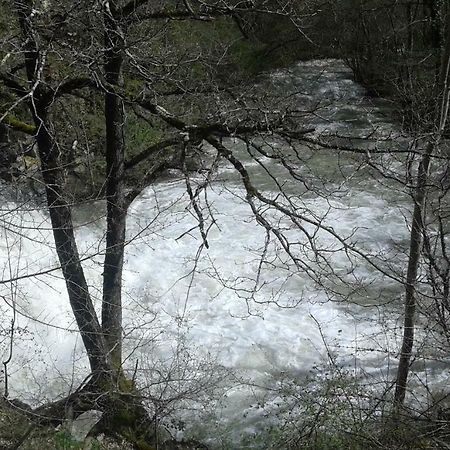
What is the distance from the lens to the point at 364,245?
35.4 feet

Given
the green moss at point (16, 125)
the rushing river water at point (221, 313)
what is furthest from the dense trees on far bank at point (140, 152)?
the rushing river water at point (221, 313)

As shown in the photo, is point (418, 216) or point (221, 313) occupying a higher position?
point (221, 313)

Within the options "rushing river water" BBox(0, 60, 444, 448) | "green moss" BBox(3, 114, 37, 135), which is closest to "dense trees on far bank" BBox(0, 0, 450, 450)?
"green moss" BBox(3, 114, 37, 135)

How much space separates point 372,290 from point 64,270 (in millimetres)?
5166

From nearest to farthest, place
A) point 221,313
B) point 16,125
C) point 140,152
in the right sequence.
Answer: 1. point 16,125
2. point 140,152
3. point 221,313

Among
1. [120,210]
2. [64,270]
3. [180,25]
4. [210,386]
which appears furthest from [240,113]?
[180,25]

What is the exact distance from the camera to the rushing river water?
7.62 m

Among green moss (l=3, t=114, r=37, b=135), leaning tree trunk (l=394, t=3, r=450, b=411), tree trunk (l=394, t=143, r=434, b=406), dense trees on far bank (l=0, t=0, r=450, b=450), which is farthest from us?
green moss (l=3, t=114, r=37, b=135)

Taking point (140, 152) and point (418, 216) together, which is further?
point (140, 152)

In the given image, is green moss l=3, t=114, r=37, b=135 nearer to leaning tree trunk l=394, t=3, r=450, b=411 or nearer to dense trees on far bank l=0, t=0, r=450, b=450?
dense trees on far bank l=0, t=0, r=450, b=450

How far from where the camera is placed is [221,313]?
946 cm

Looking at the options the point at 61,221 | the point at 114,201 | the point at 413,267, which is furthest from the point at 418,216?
the point at 61,221

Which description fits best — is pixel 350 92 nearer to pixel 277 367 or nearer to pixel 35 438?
pixel 277 367

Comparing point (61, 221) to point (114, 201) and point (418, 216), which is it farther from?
point (418, 216)
